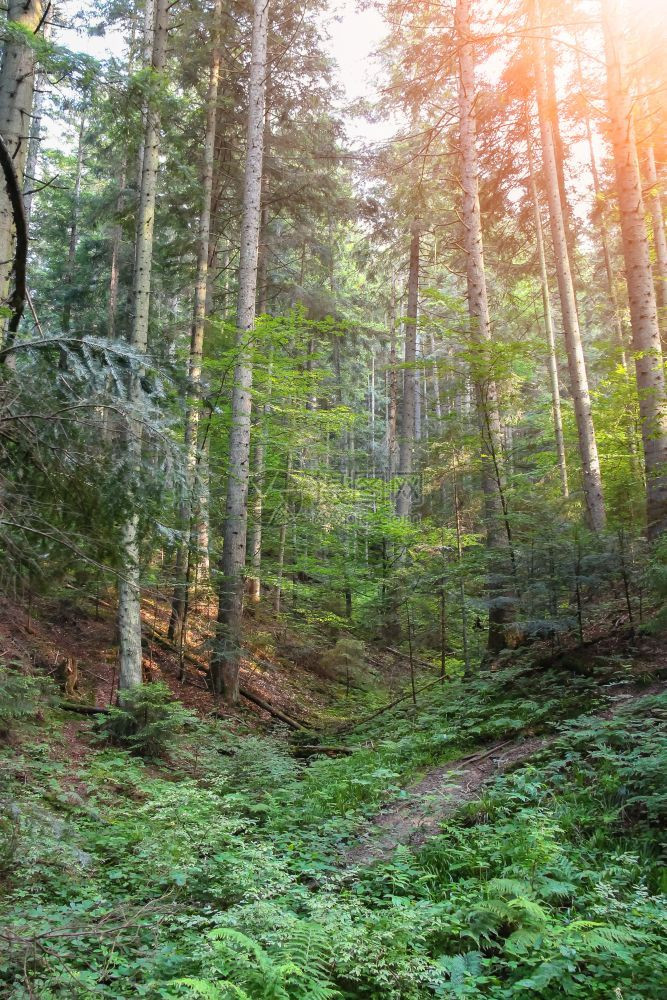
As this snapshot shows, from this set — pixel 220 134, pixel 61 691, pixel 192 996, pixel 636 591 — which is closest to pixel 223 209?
pixel 220 134

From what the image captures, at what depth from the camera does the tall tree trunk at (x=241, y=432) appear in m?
10.4

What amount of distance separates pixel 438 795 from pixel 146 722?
14.3ft

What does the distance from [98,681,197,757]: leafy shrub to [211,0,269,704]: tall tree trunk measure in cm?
190

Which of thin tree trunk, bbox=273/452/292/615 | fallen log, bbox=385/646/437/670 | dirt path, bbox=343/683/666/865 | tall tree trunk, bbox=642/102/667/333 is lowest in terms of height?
dirt path, bbox=343/683/666/865

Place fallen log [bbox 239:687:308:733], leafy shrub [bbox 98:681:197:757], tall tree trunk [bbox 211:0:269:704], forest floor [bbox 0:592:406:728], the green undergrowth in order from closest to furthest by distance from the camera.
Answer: the green undergrowth, leafy shrub [bbox 98:681:197:757], forest floor [bbox 0:592:406:728], tall tree trunk [bbox 211:0:269:704], fallen log [bbox 239:687:308:733]

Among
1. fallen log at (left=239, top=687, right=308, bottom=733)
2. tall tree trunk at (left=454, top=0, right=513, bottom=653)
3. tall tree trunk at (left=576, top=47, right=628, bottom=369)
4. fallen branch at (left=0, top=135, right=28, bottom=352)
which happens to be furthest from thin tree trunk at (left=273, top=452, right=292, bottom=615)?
tall tree trunk at (left=576, top=47, right=628, bottom=369)

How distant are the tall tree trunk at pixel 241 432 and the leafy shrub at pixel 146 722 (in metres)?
1.90

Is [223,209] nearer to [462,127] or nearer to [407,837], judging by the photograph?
[462,127]

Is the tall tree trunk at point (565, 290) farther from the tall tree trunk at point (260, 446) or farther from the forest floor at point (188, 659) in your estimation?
the forest floor at point (188, 659)

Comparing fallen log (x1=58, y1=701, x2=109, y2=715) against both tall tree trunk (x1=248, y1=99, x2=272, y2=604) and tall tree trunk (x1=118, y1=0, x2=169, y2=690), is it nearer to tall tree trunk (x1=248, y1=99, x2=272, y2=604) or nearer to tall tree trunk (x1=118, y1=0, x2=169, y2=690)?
tall tree trunk (x1=118, y1=0, x2=169, y2=690)

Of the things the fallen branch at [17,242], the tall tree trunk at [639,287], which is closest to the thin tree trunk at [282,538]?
the tall tree trunk at [639,287]

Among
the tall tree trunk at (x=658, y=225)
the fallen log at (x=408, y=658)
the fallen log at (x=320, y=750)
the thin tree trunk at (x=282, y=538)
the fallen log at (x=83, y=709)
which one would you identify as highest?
the tall tree trunk at (x=658, y=225)

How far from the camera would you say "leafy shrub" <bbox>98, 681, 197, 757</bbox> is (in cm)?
762

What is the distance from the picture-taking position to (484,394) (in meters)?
9.20
